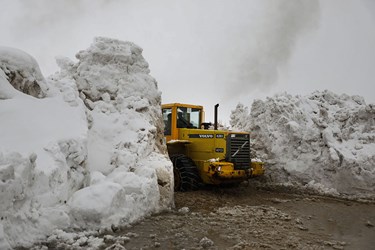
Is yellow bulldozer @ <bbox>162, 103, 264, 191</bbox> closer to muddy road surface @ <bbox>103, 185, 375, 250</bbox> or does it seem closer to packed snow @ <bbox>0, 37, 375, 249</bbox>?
muddy road surface @ <bbox>103, 185, 375, 250</bbox>

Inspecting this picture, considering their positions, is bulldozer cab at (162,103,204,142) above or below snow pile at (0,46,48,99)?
below

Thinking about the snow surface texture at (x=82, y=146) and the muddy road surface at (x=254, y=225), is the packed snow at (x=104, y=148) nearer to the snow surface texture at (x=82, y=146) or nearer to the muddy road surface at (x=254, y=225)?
the snow surface texture at (x=82, y=146)

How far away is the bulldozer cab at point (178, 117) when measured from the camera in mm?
10148

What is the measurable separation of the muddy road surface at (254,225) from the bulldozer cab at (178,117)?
211 cm

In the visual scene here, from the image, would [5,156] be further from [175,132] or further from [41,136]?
[175,132]

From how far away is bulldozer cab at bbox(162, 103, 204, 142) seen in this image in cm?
1015

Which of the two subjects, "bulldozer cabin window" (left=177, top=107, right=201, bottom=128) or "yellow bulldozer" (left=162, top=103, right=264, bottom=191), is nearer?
"yellow bulldozer" (left=162, top=103, right=264, bottom=191)

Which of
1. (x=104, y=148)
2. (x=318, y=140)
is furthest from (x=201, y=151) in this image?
(x=318, y=140)

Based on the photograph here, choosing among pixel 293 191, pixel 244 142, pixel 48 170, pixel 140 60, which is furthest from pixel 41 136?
pixel 293 191

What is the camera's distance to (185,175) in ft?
30.6

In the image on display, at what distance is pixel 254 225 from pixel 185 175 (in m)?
3.49

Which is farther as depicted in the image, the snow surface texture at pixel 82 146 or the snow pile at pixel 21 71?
→ the snow pile at pixel 21 71

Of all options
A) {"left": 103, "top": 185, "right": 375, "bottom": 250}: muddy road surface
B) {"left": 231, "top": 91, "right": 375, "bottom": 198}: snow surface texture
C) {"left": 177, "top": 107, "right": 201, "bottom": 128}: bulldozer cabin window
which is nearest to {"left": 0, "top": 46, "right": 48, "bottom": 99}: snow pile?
{"left": 103, "top": 185, "right": 375, "bottom": 250}: muddy road surface

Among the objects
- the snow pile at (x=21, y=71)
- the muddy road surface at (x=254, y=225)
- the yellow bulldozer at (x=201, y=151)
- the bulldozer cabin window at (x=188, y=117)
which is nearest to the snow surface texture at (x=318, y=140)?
the muddy road surface at (x=254, y=225)
